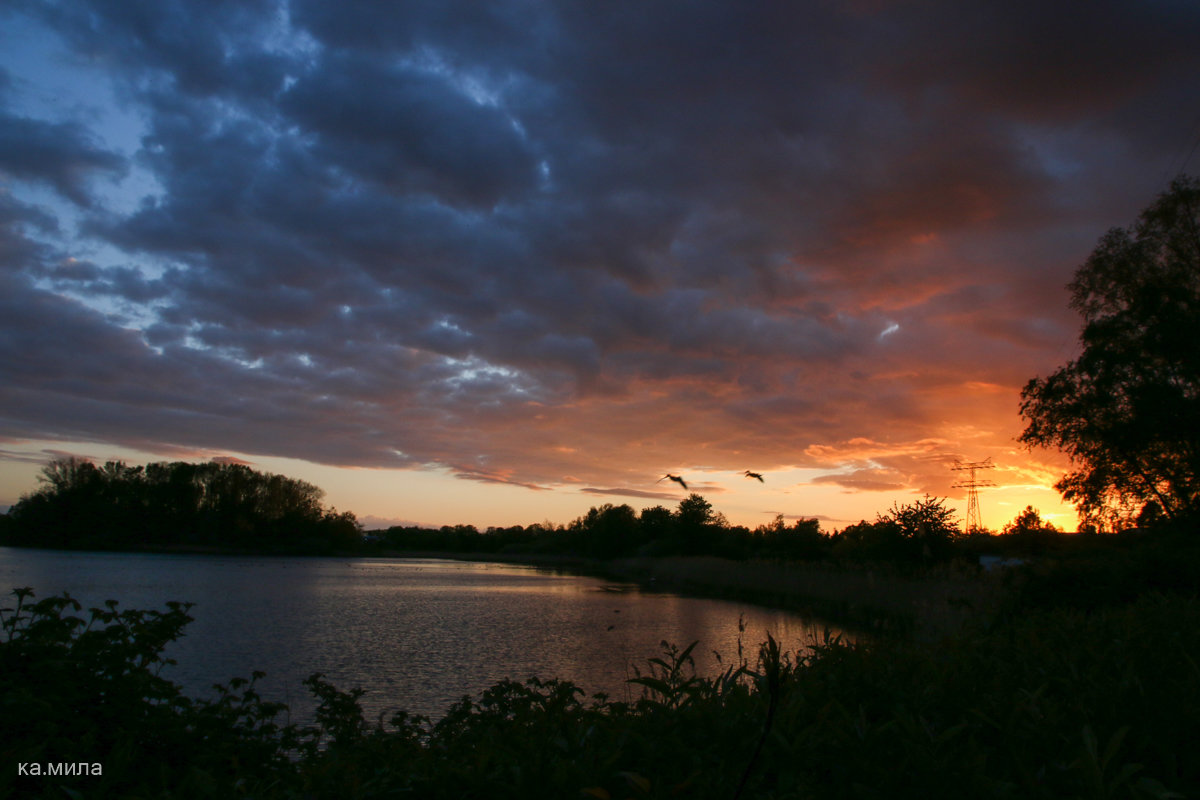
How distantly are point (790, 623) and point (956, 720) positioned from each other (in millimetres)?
19452

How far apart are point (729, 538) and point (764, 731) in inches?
2226

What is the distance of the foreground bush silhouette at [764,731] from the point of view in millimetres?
1972

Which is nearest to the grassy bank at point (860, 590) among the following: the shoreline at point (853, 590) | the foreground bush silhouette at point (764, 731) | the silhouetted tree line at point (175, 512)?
the shoreline at point (853, 590)

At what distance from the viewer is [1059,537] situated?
37.1 metres

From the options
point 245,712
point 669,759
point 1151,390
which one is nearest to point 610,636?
point 245,712

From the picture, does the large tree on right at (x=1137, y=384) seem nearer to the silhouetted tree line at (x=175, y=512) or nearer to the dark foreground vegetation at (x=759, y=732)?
the dark foreground vegetation at (x=759, y=732)

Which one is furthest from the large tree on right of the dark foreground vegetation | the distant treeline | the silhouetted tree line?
the silhouetted tree line

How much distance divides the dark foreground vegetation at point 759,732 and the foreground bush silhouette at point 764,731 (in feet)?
0.03

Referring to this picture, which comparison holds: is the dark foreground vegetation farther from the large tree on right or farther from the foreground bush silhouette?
the large tree on right

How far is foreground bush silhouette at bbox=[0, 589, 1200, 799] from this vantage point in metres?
1.97

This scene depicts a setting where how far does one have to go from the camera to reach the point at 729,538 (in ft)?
182

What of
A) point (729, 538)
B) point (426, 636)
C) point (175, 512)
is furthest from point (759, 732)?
point (175, 512)

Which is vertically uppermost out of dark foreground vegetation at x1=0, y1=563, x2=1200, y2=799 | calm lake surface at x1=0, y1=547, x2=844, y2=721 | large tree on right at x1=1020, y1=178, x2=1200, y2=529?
large tree on right at x1=1020, y1=178, x2=1200, y2=529

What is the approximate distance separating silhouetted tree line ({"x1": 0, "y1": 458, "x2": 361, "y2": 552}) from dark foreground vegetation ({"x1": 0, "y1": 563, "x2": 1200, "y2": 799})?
95.1 m
